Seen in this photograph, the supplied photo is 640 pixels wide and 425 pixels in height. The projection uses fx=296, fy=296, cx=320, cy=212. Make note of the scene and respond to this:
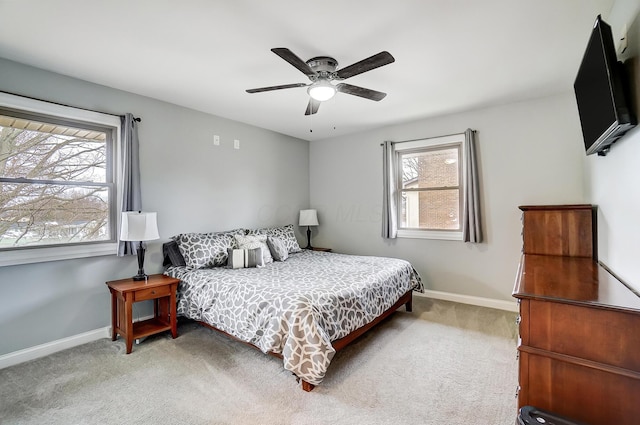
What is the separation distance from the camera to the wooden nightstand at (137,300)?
2717 millimetres

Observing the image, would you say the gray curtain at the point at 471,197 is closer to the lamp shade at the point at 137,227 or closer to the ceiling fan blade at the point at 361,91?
the ceiling fan blade at the point at 361,91

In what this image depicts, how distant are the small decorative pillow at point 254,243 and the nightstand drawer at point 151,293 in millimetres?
958

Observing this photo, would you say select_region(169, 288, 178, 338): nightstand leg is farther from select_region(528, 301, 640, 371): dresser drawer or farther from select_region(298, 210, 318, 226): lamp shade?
select_region(528, 301, 640, 371): dresser drawer

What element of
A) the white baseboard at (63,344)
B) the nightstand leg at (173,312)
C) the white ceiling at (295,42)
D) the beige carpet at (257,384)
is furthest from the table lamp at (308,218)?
the white baseboard at (63,344)

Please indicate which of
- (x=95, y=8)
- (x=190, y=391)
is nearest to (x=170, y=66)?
(x=95, y=8)

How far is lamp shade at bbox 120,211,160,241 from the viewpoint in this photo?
2.82m

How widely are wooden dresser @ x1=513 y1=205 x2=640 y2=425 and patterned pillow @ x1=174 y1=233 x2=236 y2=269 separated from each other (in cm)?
300

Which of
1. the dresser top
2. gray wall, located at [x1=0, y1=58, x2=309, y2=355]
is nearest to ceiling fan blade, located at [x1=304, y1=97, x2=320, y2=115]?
gray wall, located at [x1=0, y1=58, x2=309, y2=355]

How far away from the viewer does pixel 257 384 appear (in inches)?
87.7

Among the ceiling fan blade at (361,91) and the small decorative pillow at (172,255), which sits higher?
the ceiling fan blade at (361,91)

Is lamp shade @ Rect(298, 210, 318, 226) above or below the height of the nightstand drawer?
above

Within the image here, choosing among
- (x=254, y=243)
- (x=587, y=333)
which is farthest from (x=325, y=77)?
(x=587, y=333)

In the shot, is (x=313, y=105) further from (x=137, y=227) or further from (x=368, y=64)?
(x=137, y=227)

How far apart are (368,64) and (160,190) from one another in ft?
8.96
